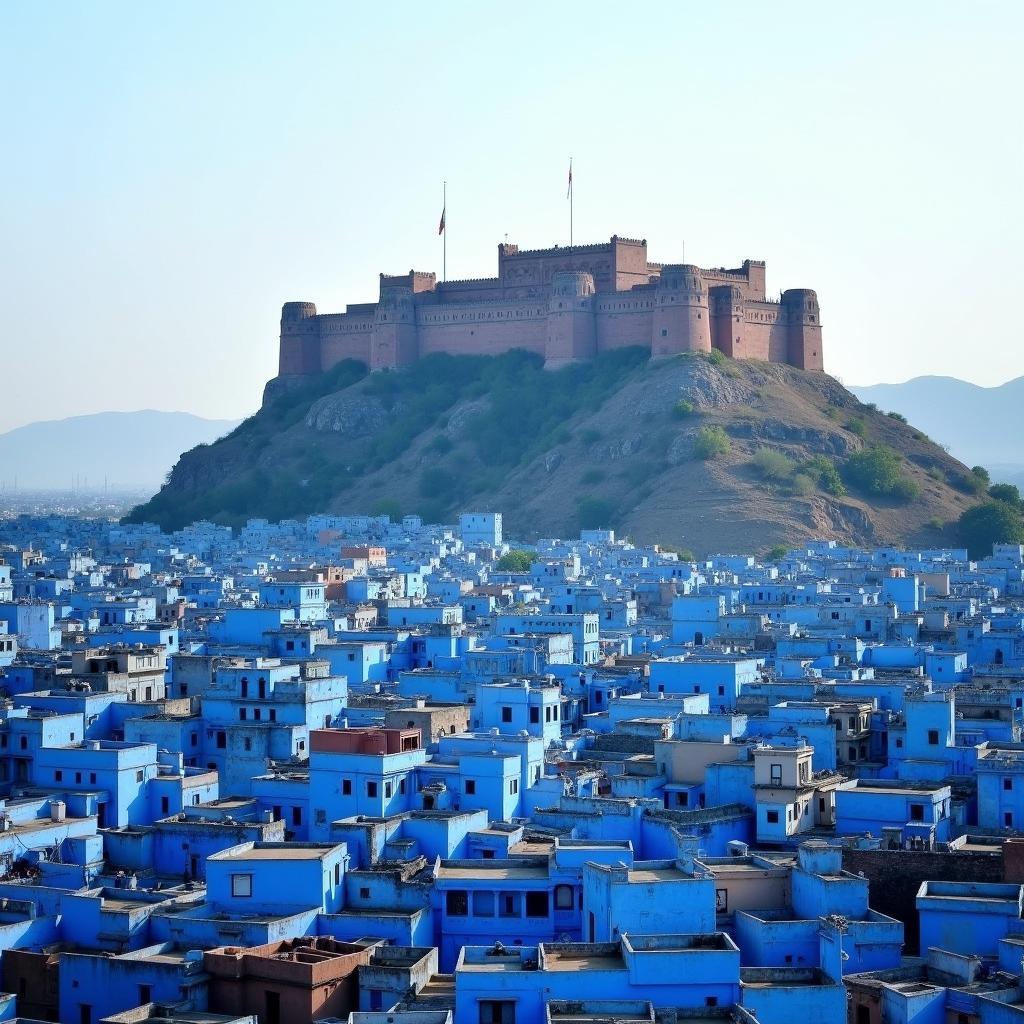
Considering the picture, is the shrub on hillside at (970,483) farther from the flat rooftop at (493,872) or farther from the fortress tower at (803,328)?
the flat rooftop at (493,872)

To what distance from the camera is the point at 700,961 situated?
16.3m

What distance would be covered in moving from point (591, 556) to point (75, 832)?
3680cm

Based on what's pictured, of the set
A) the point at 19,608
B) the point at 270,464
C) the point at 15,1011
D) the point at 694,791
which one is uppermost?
the point at 270,464

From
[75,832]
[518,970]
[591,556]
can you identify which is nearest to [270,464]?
[591,556]

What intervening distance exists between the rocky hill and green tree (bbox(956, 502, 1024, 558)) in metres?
0.76

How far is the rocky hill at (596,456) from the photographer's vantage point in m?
67.9

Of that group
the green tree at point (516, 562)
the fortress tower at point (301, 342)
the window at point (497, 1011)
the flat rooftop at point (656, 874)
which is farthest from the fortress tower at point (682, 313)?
the window at point (497, 1011)

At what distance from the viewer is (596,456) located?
74.2 meters

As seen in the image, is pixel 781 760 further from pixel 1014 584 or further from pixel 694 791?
pixel 1014 584

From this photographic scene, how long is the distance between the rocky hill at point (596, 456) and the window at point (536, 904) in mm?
44448

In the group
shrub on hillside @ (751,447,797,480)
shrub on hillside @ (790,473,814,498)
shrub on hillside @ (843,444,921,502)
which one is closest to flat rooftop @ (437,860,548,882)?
shrub on hillside @ (790,473,814,498)

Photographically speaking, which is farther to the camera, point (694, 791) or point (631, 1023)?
point (694, 791)

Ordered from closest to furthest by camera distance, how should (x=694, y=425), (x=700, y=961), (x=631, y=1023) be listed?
(x=631, y=1023), (x=700, y=961), (x=694, y=425)

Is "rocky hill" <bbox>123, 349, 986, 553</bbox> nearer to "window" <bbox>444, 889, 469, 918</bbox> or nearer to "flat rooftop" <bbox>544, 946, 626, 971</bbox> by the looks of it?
"window" <bbox>444, 889, 469, 918</bbox>
